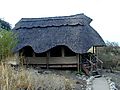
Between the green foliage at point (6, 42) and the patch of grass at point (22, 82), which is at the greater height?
the green foliage at point (6, 42)

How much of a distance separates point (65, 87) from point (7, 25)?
27.6 metres

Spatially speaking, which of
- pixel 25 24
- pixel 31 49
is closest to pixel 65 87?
pixel 31 49

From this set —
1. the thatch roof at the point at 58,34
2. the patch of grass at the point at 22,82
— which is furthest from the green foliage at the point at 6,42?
the patch of grass at the point at 22,82

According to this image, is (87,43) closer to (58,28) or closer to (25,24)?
(58,28)

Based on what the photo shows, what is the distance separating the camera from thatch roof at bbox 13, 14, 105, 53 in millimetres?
22016

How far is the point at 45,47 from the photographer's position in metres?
22.5

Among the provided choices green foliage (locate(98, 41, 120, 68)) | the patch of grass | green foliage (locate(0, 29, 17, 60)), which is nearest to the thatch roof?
green foliage (locate(0, 29, 17, 60))

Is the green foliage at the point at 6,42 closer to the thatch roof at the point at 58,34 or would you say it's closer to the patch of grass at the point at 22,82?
the thatch roof at the point at 58,34

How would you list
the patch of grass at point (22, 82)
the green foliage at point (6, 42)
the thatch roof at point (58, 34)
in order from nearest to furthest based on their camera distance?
1. the patch of grass at point (22, 82)
2. the green foliage at point (6, 42)
3. the thatch roof at point (58, 34)

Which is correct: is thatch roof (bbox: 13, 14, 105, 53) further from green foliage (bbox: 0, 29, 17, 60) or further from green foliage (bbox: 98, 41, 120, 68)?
green foliage (bbox: 98, 41, 120, 68)

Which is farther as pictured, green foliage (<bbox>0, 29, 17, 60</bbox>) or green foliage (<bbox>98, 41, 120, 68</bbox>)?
green foliage (<bbox>98, 41, 120, 68</bbox>)

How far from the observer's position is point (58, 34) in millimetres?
23078

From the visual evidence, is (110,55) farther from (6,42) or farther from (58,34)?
(6,42)

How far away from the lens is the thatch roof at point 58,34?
22.0 m
